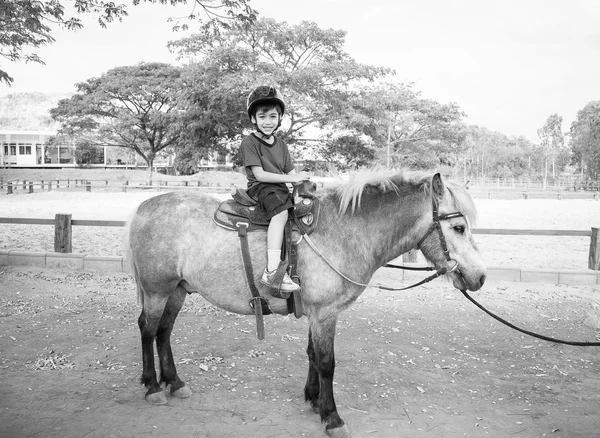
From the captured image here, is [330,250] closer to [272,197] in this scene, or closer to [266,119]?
[272,197]

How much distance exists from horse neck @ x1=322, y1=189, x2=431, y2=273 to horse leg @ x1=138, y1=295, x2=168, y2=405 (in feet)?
5.72

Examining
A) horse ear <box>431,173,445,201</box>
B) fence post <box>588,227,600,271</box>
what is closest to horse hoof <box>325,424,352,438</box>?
horse ear <box>431,173,445,201</box>

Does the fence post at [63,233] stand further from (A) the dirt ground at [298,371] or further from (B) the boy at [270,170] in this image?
(B) the boy at [270,170]

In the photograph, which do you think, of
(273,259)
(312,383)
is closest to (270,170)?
(273,259)

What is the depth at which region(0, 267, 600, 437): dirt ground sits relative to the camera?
12.1 feet

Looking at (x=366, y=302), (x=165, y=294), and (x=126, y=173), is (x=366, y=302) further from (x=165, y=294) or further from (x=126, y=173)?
(x=126, y=173)

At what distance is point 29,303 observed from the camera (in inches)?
273

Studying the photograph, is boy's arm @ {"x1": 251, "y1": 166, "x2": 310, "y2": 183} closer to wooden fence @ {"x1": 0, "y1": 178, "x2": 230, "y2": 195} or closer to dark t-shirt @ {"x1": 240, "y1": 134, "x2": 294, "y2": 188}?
dark t-shirt @ {"x1": 240, "y1": 134, "x2": 294, "y2": 188}

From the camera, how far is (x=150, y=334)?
4184 mm

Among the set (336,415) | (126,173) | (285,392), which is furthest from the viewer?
(126,173)

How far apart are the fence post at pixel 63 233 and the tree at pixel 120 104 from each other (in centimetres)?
2226

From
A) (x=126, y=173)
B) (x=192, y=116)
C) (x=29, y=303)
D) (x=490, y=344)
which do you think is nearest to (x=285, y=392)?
(x=490, y=344)

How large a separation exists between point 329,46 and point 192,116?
656cm

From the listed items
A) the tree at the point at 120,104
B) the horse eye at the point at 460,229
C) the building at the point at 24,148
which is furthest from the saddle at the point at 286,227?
the building at the point at 24,148
